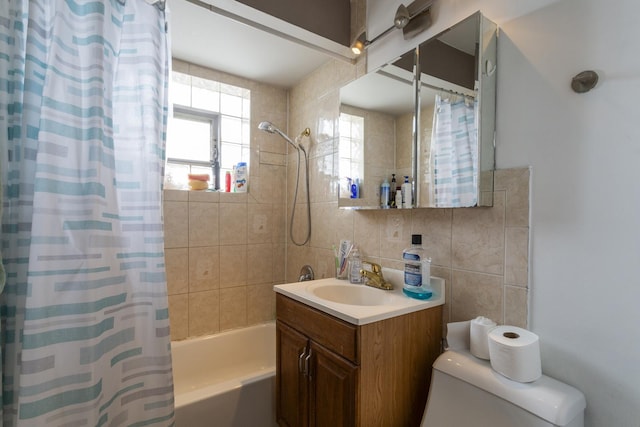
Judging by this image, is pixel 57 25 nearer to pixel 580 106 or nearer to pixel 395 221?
pixel 395 221

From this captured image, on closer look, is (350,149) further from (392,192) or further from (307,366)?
(307,366)

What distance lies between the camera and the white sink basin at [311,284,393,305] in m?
1.45

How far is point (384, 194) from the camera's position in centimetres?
149

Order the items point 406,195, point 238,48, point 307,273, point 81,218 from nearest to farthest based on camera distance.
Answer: point 81,218
point 406,195
point 238,48
point 307,273

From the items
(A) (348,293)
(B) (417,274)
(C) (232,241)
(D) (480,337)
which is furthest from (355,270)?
(C) (232,241)

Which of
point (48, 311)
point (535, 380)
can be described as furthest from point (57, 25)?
point (535, 380)

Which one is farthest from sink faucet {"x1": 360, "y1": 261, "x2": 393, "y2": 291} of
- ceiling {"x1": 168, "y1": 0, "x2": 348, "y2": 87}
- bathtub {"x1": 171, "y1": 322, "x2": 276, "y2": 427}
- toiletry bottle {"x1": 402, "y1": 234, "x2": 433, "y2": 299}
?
ceiling {"x1": 168, "y1": 0, "x2": 348, "y2": 87}

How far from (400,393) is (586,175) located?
0.97m

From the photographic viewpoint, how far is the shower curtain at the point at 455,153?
110cm

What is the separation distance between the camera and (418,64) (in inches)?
51.9

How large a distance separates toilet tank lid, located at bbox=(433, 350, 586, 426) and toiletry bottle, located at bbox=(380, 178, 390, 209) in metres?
0.73

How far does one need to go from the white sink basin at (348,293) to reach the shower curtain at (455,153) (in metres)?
0.55

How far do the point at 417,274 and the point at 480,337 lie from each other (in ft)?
1.06

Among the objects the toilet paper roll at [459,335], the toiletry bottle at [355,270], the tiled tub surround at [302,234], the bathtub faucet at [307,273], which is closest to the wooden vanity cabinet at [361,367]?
the toilet paper roll at [459,335]
